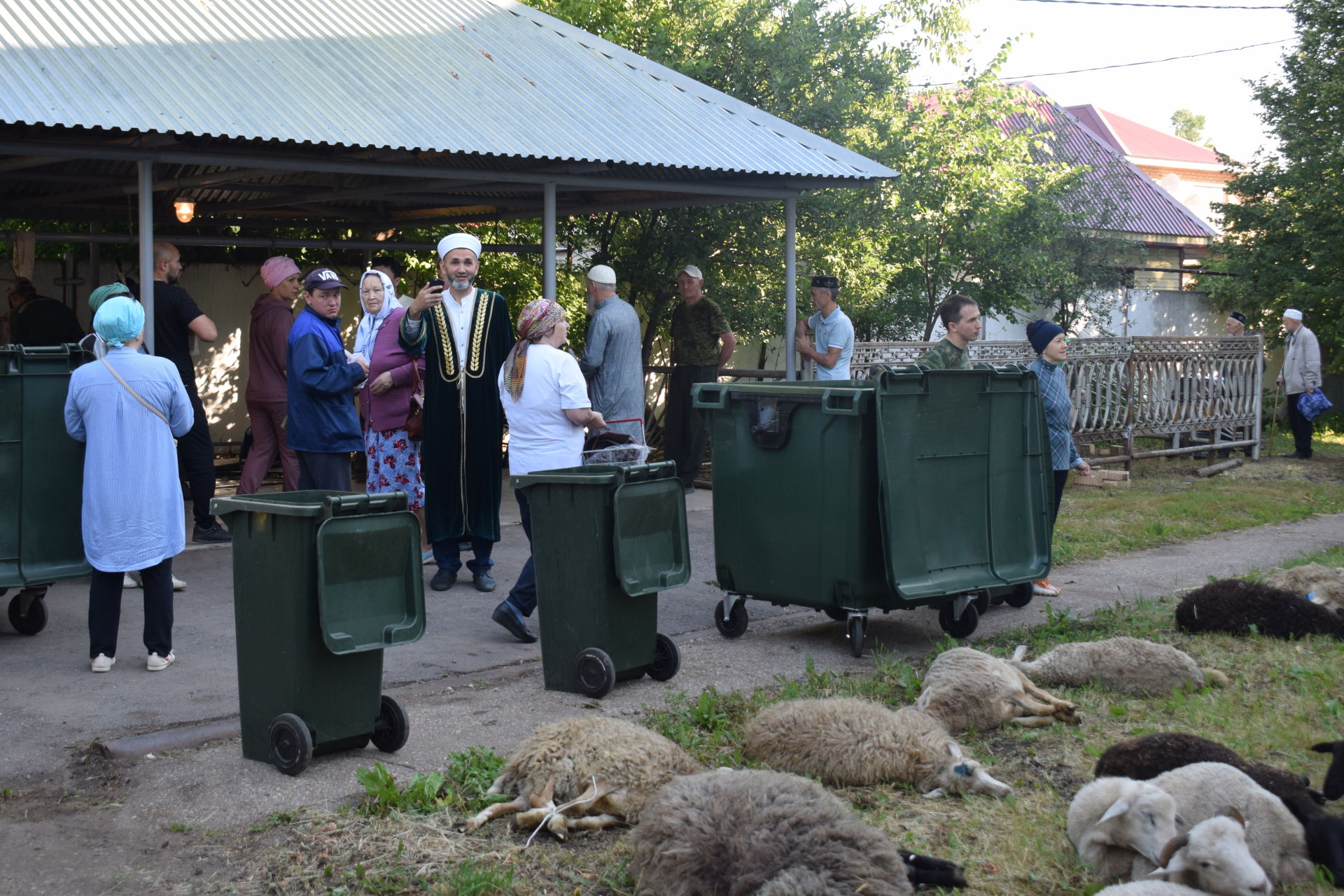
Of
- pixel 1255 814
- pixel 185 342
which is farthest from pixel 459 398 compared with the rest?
pixel 1255 814

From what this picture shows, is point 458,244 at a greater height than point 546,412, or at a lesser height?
greater

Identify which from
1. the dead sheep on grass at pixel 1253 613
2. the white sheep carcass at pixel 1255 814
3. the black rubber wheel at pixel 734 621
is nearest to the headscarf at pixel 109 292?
the black rubber wheel at pixel 734 621

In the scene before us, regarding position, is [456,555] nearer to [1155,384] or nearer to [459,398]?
[459,398]

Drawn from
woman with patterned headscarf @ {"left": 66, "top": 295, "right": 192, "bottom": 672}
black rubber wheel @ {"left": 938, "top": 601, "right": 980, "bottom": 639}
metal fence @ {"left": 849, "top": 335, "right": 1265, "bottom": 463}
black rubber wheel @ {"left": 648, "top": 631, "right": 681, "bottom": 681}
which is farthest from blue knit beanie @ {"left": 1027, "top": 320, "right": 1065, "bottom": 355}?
woman with patterned headscarf @ {"left": 66, "top": 295, "right": 192, "bottom": 672}

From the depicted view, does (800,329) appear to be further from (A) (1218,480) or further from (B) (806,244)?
(A) (1218,480)

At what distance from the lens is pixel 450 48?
11.0 metres

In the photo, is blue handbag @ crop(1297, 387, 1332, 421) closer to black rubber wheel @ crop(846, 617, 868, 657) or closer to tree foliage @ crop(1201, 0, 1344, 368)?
tree foliage @ crop(1201, 0, 1344, 368)

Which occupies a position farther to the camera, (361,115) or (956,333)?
(361,115)

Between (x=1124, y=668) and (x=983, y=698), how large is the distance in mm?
937

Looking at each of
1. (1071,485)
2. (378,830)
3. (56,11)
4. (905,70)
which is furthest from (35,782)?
(905,70)

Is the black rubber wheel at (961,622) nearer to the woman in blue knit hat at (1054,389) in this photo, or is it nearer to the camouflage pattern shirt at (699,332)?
the woman in blue knit hat at (1054,389)

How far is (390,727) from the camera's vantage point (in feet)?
15.4

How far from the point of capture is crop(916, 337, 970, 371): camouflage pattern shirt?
696cm

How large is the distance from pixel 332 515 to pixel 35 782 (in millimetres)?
1418
